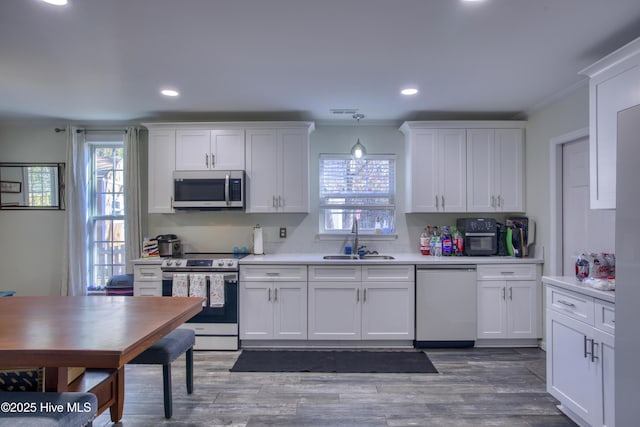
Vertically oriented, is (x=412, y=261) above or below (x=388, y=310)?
above

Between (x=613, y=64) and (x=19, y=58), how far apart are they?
3989 millimetres

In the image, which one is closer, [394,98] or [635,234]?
[635,234]

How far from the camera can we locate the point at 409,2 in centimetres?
181

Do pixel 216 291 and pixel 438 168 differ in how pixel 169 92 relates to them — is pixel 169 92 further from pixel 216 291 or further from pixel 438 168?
pixel 438 168

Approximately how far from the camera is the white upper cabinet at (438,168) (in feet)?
12.3

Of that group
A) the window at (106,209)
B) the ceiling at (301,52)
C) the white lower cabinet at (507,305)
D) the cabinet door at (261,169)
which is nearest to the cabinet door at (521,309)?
the white lower cabinet at (507,305)

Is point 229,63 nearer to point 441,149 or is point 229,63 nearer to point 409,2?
point 409,2

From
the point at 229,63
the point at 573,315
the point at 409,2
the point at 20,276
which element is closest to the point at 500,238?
the point at 573,315

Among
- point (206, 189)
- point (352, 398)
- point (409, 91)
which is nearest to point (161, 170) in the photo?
point (206, 189)

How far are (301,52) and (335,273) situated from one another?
6.78ft

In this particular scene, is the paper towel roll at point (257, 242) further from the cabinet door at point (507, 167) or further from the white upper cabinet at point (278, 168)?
the cabinet door at point (507, 167)


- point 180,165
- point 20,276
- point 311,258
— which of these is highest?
point 180,165

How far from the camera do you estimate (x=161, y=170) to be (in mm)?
3803

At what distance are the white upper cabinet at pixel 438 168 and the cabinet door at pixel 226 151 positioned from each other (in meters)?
1.91
